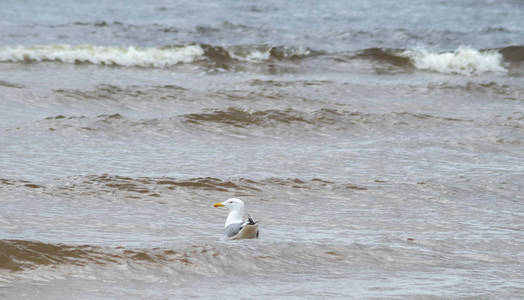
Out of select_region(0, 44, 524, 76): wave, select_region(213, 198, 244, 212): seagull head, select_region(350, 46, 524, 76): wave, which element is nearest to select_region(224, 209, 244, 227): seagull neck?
select_region(213, 198, 244, 212): seagull head

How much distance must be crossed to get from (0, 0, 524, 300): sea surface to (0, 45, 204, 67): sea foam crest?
0.04m

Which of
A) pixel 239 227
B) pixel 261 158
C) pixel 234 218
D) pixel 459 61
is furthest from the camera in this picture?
pixel 459 61

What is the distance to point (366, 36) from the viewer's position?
55.4 feet

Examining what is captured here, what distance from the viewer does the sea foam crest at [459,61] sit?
1511 centimetres

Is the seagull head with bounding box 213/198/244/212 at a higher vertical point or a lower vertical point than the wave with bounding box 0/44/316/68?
lower

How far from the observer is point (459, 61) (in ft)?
50.6

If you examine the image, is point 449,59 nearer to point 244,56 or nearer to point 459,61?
point 459,61

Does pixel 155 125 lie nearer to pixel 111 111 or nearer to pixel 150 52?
pixel 111 111

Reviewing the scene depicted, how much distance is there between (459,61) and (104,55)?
6500 millimetres

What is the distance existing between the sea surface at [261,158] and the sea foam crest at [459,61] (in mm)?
41

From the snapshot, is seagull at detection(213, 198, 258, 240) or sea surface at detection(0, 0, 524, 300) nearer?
sea surface at detection(0, 0, 524, 300)

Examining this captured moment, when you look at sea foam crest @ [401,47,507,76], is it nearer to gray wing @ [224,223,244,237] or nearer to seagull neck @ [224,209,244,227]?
seagull neck @ [224,209,244,227]

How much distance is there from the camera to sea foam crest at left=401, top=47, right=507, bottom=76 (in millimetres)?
15109

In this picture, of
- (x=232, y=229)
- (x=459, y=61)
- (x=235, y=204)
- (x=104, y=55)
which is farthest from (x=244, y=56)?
(x=232, y=229)
